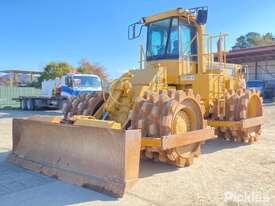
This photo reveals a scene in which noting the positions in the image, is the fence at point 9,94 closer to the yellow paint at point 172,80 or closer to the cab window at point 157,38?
the cab window at point 157,38

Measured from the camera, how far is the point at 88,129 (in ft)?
15.3

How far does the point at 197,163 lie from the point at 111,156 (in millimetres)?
2111

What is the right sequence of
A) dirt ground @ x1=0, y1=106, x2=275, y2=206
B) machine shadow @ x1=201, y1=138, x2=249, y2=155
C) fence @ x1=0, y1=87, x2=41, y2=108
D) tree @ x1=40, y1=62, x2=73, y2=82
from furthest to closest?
tree @ x1=40, y1=62, x2=73, y2=82
fence @ x1=0, y1=87, x2=41, y2=108
machine shadow @ x1=201, y1=138, x2=249, y2=155
dirt ground @ x1=0, y1=106, x2=275, y2=206

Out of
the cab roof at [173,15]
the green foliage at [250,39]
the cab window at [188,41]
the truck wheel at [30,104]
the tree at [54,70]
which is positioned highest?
the green foliage at [250,39]

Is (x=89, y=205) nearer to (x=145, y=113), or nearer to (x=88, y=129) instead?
(x=88, y=129)

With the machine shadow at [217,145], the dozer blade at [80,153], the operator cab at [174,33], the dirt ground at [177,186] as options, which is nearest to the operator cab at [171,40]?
the operator cab at [174,33]

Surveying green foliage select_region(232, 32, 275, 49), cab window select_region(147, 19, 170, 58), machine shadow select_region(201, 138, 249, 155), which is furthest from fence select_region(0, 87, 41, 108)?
green foliage select_region(232, 32, 275, 49)

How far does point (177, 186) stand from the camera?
4.52m

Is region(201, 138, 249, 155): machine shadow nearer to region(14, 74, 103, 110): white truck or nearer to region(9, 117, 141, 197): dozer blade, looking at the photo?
region(9, 117, 141, 197): dozer blade

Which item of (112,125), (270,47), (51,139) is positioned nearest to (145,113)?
(112,125)

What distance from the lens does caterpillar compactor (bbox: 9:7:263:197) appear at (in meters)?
4.41

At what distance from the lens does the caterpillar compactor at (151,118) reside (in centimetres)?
441

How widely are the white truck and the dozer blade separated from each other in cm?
1137

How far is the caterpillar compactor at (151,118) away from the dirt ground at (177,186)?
0.20 meters
